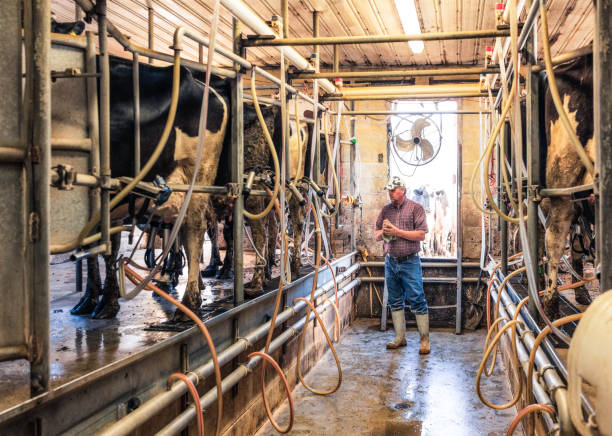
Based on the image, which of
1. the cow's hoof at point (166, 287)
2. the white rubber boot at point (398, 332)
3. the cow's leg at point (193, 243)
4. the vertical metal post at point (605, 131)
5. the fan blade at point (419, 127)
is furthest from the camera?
the fan blade at point (419, 127)

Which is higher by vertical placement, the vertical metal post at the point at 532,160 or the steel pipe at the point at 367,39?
the steel pipe at the point at 367,39

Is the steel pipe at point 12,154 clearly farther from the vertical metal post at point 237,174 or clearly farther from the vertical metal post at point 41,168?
the vertical metal post at point 237,174

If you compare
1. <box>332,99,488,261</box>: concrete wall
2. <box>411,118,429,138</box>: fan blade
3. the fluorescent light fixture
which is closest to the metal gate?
the fluorescent light fixture

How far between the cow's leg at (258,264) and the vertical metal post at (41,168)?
2.57 m

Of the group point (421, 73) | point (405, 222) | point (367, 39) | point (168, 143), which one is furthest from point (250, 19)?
point (405, 222)

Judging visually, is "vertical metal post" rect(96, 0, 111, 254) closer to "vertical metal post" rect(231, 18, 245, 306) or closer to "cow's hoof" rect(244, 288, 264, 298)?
"vertical metal post" rect(231, 18, 245, 306)

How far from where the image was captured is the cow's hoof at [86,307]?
3855 millimetres

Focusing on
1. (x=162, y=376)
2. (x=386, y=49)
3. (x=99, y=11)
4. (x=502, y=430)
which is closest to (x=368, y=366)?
(x=502, y=430)

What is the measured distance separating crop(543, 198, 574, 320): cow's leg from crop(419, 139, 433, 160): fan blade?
4.78 metres

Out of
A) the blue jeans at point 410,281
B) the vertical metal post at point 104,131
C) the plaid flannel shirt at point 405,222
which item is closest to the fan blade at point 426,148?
the plaid flannel shirt at point 405,222

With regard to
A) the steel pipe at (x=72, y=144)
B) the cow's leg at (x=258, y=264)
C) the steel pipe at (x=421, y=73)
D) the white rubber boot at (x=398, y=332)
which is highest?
the steel pipe at (x=421, y=73)

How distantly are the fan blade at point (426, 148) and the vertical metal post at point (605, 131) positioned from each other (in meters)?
6.75

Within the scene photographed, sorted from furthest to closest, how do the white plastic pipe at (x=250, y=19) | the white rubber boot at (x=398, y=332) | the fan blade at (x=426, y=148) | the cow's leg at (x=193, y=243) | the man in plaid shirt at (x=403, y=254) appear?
the fan blade at (x=426, y=148)
the white rubber boot at (x=398, y=332)
the man in plaid shirt at (x=403, y=254)
the cow's leg at (x=193, y=243)
the white plastic pipe at (x=250, y=19)

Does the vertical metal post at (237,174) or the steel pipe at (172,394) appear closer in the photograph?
the steel pipe at (172,394)
